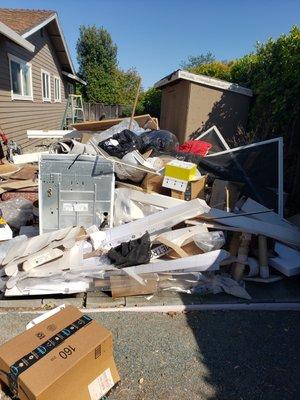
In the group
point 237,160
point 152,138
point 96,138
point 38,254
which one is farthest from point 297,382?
point 96,138

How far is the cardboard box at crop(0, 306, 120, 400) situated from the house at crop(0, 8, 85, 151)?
6.71 meters

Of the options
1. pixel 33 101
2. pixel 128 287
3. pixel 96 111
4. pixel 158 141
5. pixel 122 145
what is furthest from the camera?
pixel 96 111

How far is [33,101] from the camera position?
10633mm

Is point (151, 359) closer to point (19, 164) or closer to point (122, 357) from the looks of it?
point (122, 357)

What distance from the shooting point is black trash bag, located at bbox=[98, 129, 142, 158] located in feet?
15.2

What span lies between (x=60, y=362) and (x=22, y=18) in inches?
447

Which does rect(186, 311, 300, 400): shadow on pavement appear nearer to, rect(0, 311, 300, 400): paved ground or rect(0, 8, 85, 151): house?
rect(0, 311, 300, 400): paved ground

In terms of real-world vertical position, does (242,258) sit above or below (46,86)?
below

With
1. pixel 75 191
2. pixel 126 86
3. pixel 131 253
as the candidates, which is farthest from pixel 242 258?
pixel 126 86

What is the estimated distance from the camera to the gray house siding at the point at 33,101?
794 centimetres

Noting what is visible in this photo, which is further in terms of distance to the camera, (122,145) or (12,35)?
(12,35)

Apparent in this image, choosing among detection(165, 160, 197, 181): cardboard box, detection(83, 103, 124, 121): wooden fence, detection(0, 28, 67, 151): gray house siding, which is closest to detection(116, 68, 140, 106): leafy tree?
detection(83, 103, 124, 121): wooden fence

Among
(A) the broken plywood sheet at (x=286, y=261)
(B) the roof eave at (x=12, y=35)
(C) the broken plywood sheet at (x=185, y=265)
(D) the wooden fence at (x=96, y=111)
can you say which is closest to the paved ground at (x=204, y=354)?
(C) the broken plywood sheet at (x=185, y=265)

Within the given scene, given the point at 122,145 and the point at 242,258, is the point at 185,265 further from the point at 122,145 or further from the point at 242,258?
the point at 122,145
